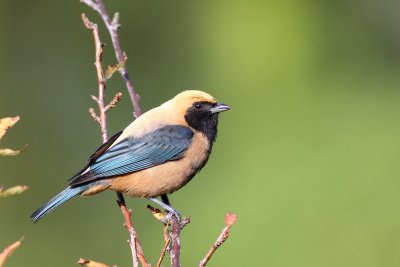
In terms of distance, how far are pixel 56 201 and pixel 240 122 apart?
677 centimetres

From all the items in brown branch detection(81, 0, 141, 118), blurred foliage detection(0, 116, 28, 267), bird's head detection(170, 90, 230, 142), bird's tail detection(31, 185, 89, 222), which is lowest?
bird's tail detection(31, 185, 89, 222)

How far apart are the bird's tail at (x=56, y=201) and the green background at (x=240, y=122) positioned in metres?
3.92

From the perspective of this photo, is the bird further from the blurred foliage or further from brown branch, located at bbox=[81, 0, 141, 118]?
the blurred foliage

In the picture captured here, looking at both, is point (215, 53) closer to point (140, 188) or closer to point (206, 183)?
point (206, 183)

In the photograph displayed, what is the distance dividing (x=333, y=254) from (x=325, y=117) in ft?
10.2

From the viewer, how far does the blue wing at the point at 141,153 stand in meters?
4.93

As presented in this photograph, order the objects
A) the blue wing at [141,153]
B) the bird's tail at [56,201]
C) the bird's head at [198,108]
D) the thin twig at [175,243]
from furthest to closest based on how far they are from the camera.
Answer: the bird's head at [198,108] < the blue wing at [141,153] < the bird's tail at [56,201] < the thin twig at [175,243]

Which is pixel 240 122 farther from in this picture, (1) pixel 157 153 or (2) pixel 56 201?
(2) pixel 56 201

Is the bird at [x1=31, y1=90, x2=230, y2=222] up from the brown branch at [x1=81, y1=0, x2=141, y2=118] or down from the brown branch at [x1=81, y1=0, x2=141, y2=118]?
down

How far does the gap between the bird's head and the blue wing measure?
0.08 metres

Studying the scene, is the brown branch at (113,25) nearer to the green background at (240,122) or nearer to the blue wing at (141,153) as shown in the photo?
the blue wing at (141,153)

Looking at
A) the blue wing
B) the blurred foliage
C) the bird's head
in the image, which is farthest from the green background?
the blurred foliage

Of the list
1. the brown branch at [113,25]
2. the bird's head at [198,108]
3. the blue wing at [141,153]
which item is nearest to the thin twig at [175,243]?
the blue wing at [141,153]

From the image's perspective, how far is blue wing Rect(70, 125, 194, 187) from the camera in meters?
4.93
